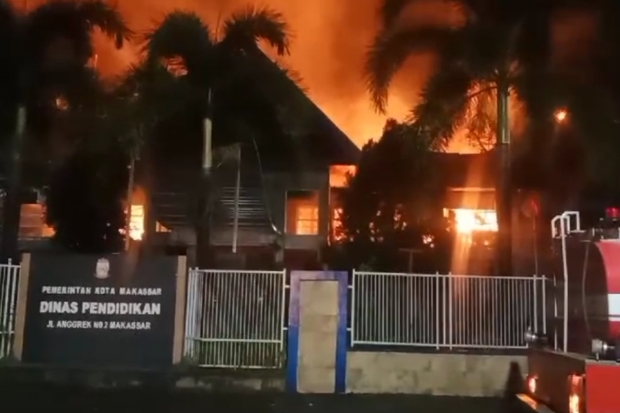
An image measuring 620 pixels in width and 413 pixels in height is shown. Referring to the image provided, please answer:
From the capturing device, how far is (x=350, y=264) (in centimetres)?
2153

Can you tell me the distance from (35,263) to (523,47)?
10.4 metres

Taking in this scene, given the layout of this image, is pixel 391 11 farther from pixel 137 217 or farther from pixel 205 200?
pixel 137 217

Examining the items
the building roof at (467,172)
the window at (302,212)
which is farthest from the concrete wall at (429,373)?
the building roof at (467,172)

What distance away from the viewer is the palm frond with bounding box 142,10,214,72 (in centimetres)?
1780

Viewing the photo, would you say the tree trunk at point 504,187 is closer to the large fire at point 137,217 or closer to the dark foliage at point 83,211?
the dark foliage at point 83,211

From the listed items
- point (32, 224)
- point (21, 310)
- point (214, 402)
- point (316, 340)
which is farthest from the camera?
point (32, 224)

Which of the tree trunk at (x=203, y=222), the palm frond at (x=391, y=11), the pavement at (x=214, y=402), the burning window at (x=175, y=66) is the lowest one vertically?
the pavement at (x=214, y=402)

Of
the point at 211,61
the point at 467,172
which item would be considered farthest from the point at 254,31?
the point at 467,172

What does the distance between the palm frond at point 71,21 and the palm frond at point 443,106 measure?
7.52 meters

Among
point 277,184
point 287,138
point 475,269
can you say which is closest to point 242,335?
point 287,138

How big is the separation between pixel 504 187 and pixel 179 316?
7.47 m

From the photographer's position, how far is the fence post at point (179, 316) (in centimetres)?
1456

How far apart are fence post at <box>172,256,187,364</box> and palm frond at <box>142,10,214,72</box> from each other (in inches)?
209

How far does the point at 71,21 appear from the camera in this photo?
805 inches
